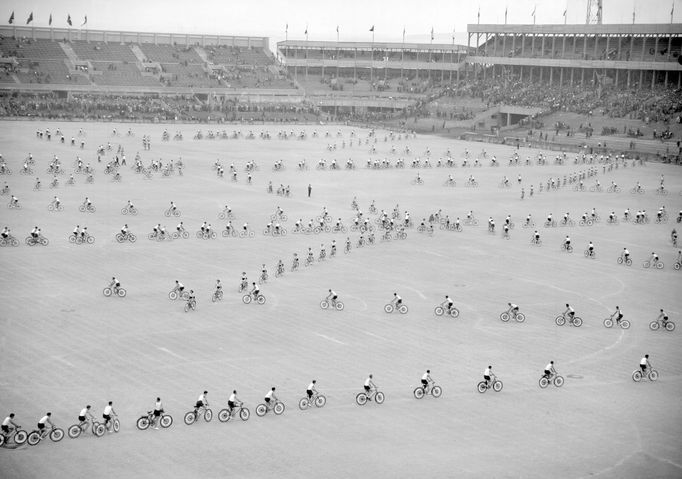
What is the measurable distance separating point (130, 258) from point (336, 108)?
108 metres

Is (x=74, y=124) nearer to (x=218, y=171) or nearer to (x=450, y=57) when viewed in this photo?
(x=218, y=171)

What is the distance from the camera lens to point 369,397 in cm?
Answer: 2859

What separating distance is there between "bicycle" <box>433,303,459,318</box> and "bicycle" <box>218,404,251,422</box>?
1368 cm

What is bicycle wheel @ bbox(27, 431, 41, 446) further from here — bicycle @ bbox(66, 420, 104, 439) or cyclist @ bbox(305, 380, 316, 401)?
cyclist @ bbox(305, 380, 316, 401)

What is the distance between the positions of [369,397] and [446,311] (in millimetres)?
11174

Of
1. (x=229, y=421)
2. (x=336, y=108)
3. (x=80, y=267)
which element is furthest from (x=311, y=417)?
(x=336, y=108)

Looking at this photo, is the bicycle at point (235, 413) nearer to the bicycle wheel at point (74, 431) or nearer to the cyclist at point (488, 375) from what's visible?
the bicycle wheel at point (74, 431)

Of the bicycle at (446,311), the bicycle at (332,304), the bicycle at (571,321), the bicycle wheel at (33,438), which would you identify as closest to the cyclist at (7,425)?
the bicycle wheel at (33,438)

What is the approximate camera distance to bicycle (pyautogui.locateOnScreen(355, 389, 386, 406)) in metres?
28.4

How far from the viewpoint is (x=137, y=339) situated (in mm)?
33875

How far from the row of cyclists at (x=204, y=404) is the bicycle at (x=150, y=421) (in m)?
0.04

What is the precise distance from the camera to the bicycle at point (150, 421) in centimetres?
2589

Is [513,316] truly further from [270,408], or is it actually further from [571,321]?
[270,408]

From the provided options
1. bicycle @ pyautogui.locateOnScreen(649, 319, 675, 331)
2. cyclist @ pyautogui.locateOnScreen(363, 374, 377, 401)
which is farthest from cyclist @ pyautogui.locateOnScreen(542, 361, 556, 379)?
bicycle @ pyautogui.locateOnScreen(649, 319, 675, 331)
